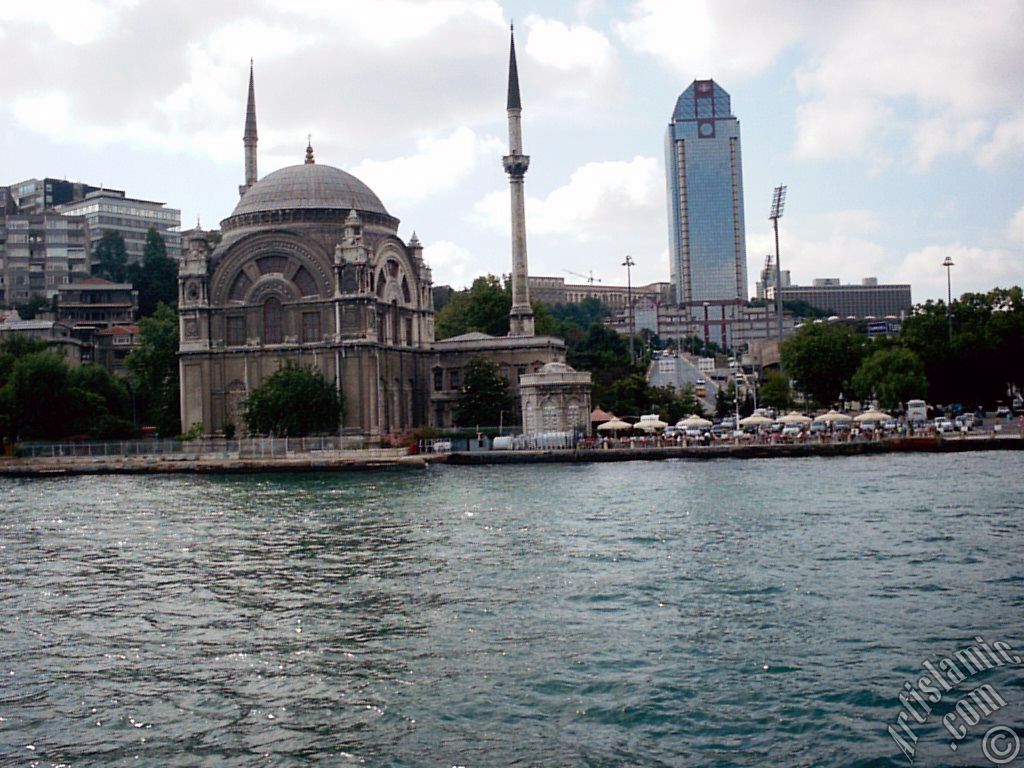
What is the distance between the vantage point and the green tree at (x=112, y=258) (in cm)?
9981

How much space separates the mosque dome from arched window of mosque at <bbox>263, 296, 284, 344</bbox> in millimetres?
4860

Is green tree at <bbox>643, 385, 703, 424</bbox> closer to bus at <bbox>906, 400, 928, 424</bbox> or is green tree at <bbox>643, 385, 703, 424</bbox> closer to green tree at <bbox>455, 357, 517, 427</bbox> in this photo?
green tree at <bbox>455, 357, 517, 427</bbox>

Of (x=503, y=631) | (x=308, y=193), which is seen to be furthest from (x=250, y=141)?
(x=503, y=631)

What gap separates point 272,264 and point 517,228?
14.9 metres

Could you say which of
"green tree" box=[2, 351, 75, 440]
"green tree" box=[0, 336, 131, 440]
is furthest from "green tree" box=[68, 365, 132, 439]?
"green tree" box=[2, 351, 75, 440]

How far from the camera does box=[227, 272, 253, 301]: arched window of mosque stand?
6006 centimetres

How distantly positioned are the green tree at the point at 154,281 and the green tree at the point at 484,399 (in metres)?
39.0

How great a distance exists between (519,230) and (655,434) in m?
16.2

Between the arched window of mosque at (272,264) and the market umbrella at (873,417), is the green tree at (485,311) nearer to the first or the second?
the arched window of mosque at (272,264)

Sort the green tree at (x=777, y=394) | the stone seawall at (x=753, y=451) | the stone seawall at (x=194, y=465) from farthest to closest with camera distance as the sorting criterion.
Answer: the green tree at (x=777, y=394) < the stone seawall at (x=753, y=451) < the stone seawall at (x=194, y=465)

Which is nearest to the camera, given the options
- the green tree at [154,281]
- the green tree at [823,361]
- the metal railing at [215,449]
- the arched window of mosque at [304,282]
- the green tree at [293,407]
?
the metal railing at [215,449]

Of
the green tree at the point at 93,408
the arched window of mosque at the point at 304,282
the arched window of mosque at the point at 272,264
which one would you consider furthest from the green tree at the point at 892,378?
the green tree at the point at 93,408

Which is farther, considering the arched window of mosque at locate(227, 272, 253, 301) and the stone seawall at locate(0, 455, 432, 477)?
the arched window of mosque at locate(227, 272, 253, 301)

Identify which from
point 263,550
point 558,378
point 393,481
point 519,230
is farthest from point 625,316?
point 263,550
